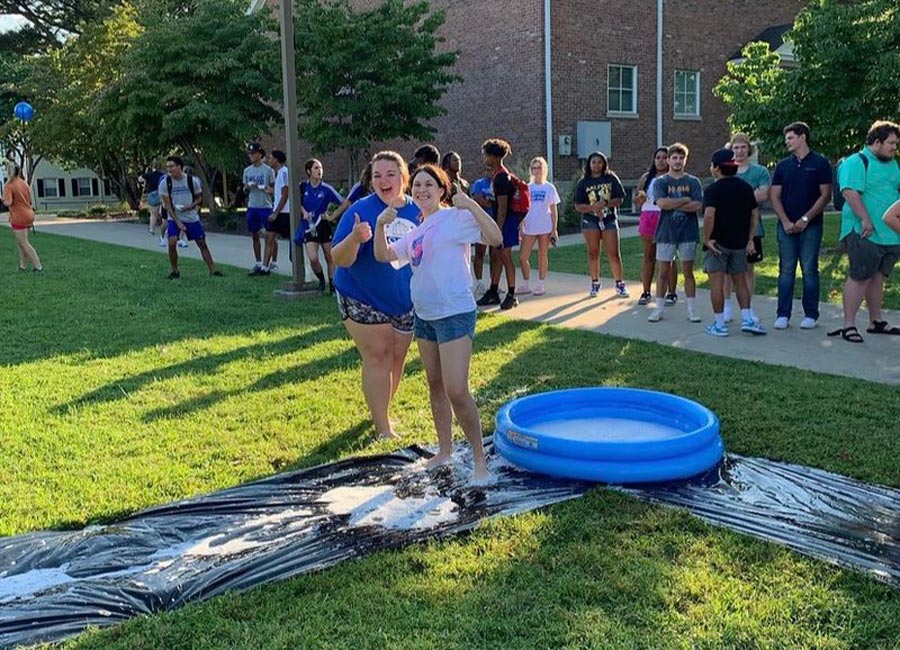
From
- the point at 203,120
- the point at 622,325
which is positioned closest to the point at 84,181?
the point at 203,120

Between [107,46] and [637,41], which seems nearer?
[637,41]

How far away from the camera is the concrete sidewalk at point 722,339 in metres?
6.65

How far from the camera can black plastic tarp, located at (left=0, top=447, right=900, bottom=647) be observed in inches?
127

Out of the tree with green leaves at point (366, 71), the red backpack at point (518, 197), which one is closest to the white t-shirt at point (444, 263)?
the red backpack at point (518, 197)

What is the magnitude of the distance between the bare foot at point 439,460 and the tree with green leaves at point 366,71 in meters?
15.1

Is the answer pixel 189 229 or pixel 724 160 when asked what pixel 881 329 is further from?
pixel 189 229

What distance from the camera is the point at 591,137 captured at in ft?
69.9

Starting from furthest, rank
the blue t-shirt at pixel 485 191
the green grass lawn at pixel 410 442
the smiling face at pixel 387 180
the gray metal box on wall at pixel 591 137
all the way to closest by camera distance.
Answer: the gray metal box on wall at pixel 591 137 → the blue t-shirt at pixel 485 191 → the smiling face at pixel 387 180 → the green grass lawn at pixel 410 442

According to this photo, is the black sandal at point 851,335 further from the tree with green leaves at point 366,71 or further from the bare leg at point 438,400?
the tree with green leaves at point 366,71

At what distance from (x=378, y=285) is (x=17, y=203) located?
10269 mm

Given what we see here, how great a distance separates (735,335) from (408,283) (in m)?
4.07

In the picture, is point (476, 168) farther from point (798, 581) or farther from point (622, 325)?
point (798, 581)

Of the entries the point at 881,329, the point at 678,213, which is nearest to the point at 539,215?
the point at 678,213

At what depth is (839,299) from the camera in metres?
9.35
